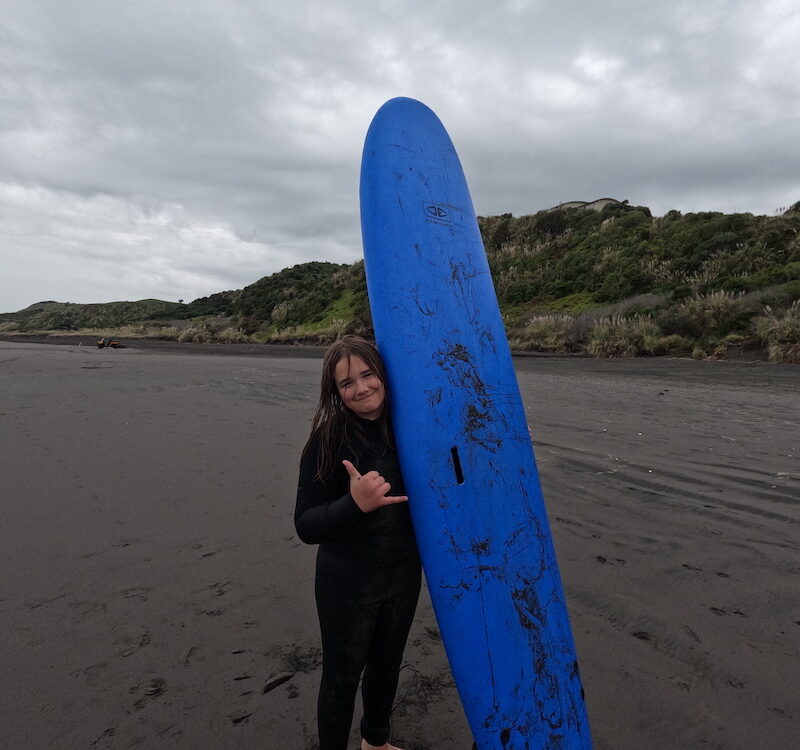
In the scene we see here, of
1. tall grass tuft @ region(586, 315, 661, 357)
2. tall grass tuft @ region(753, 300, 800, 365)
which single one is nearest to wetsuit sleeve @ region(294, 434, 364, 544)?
tall grass tuft @ region(753, 300, 800, 365)

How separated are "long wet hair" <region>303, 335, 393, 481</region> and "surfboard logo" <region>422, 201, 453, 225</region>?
2.27 feet

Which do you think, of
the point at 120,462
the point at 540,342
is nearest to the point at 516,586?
the point at 120,462

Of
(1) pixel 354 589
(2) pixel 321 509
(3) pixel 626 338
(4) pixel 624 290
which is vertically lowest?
(1) pixel 354 589

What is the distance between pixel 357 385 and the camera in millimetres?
1648

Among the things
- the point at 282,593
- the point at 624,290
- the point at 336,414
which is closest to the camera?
the point at 336,414

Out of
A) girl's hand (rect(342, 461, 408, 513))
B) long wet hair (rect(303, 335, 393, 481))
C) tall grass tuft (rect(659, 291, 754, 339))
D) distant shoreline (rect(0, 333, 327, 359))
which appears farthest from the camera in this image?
distant shoreline (rect(0, 333, 327, 359))

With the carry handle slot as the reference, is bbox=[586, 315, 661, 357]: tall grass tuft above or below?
above

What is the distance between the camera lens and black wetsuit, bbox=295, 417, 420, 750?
4.83 ft

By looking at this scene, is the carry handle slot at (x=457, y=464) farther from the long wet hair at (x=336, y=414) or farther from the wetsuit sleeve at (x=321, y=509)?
the wetsuit sleeve at (x=321, y=509)

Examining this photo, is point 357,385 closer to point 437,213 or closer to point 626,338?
point 437,213

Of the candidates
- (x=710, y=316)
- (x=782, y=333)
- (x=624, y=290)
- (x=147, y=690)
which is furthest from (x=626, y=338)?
(x=147, y=690)

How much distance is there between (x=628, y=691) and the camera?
5.90ft

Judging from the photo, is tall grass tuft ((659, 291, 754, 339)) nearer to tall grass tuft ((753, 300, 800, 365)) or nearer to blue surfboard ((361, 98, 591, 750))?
tall grass tuft ((753, 300, 800, 365))

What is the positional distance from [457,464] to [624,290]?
1989 cm
